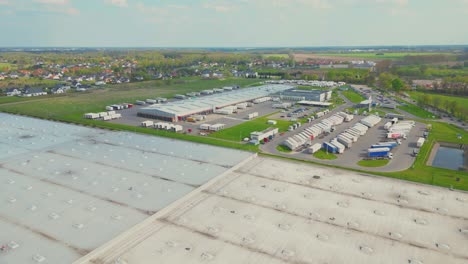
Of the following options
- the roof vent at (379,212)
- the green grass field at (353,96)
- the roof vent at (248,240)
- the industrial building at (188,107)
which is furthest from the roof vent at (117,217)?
the green grass field at (353,96)

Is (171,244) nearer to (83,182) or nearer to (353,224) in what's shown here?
(83,182)

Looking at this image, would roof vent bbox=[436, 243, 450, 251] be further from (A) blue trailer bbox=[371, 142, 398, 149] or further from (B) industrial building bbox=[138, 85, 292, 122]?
(B) industrial building bbox=[138, 85, 292, 122]

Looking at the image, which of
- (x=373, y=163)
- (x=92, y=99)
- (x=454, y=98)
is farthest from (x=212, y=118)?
(x=454, y=98)

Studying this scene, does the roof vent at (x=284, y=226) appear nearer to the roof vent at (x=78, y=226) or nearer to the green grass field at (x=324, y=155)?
the roof vent at (x=78, y=226)

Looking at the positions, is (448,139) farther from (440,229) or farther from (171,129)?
(171,129)

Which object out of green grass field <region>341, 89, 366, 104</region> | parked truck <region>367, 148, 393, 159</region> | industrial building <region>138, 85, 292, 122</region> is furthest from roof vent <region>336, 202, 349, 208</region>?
green grass field <region>341, 89, 366, 104</region>

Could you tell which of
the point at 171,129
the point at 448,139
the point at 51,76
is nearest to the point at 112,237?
the point at 171,129
